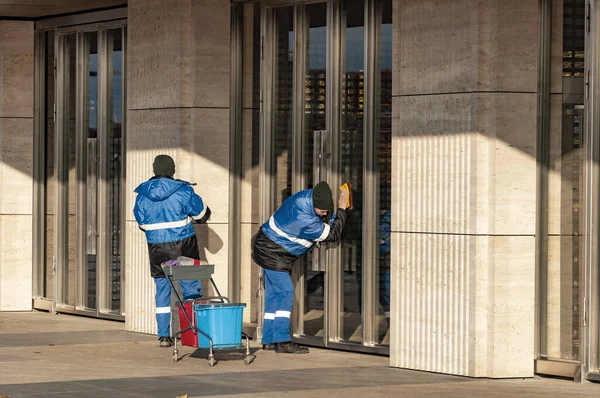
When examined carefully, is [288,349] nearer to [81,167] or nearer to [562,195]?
[562,195]

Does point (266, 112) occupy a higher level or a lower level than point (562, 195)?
higher

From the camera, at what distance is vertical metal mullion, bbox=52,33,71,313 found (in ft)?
57.4

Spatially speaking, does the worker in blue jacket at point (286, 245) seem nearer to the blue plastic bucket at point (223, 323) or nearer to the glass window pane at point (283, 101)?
the blue plastic bucket at point (223, 323)

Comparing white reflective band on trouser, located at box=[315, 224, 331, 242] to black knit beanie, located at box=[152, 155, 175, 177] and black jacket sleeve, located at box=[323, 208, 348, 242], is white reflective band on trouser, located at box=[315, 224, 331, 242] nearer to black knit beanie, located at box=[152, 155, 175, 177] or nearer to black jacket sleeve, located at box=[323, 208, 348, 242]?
black jacket sleeve, located at box=[323, 208, 348, 242]

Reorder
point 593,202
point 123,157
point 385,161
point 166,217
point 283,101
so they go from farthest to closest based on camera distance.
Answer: point 123,157, point 283,101, point 166,217, point 385,161, point 593,202

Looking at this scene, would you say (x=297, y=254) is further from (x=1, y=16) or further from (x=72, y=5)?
(x=1, y=16)

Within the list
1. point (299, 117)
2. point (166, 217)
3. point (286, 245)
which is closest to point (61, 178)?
point (166, 217)

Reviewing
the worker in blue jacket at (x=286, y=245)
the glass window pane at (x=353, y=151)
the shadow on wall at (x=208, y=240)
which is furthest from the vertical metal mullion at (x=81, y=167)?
the glass window pane at (x=353, y=151)

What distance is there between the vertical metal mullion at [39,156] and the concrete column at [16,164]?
0.06 meters

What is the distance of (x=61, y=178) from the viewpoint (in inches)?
690

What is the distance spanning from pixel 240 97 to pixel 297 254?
7.48 feet

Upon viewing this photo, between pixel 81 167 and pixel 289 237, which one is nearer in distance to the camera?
pixel 289 237

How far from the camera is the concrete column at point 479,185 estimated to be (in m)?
11.5

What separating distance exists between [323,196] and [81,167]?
5.37 meters
